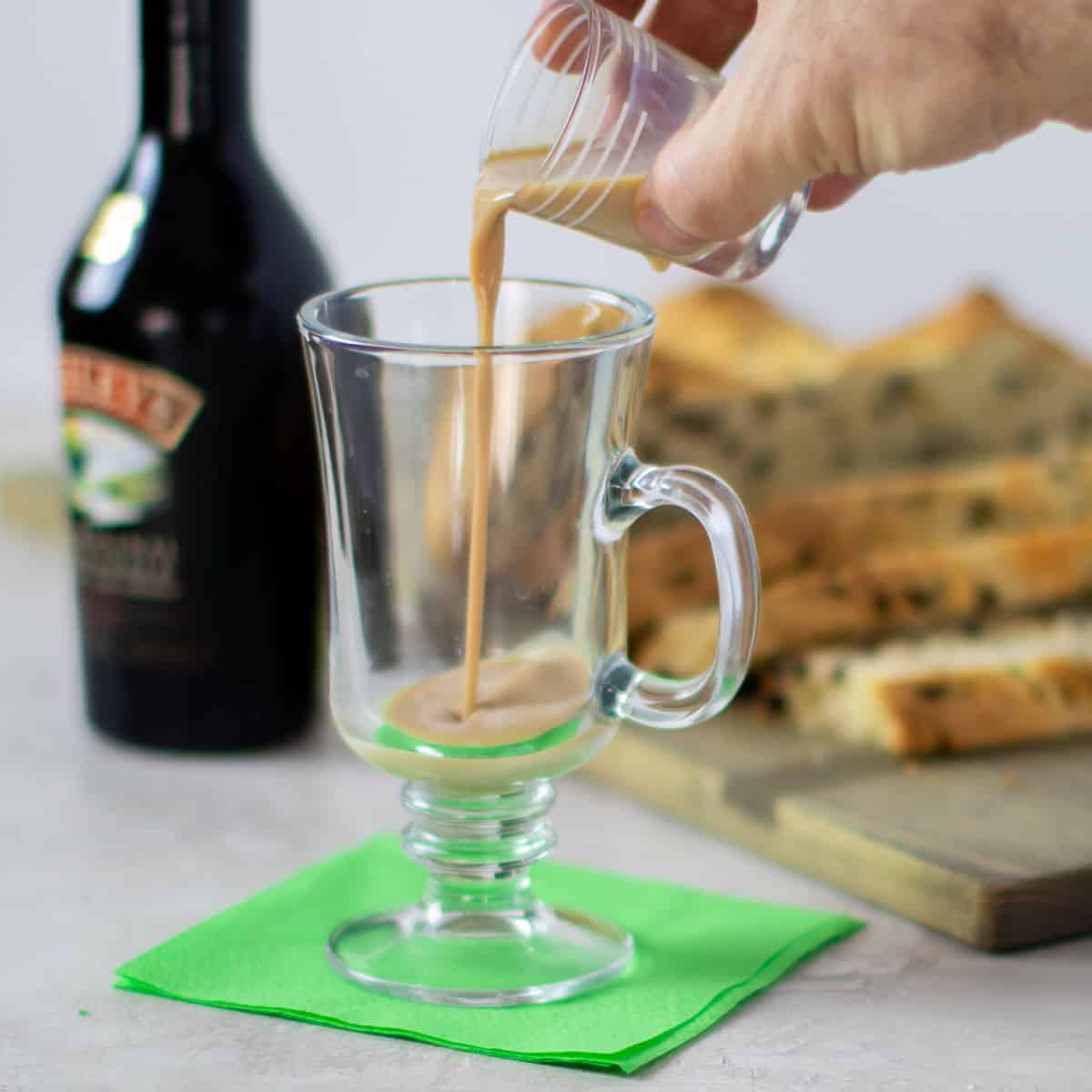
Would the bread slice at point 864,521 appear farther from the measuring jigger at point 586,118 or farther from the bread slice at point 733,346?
the measuring jigger at point 586,118

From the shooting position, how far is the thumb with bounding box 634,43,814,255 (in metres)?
1.13

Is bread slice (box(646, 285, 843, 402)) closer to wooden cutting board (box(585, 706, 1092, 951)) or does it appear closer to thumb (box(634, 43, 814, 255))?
wooden cutting board (box(585, 706, 1092, 951))

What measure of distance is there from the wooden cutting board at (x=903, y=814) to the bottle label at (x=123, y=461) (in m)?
0.45

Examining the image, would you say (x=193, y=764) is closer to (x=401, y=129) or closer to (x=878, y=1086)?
(x=878, y=1086)

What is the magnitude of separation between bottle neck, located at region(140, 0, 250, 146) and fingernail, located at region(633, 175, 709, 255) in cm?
60

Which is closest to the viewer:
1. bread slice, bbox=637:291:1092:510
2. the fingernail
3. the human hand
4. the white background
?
the human hand

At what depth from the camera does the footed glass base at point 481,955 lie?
1.25 metres

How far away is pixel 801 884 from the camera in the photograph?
59.3 inches

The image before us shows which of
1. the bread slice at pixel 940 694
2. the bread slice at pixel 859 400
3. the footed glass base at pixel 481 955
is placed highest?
the bread slice at pixel 859 400

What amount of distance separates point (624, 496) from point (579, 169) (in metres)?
0.21

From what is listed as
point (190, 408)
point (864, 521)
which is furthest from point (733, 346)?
point (190, 408)

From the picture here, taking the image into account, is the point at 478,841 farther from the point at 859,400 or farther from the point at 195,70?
the point at 859,400

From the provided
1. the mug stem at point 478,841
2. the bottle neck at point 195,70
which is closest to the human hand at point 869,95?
the mug stem at point 478,841

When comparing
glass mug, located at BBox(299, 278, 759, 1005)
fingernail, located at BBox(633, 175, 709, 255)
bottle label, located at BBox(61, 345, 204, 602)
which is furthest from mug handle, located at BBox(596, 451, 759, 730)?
bottle label, located at BBox(61, 345, 204, 602)
